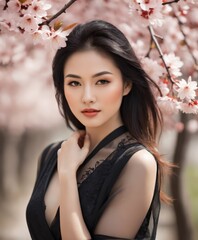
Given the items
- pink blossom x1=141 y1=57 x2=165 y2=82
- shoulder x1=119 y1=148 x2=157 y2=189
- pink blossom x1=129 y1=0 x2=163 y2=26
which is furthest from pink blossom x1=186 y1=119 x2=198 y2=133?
shoulder x1=119 y1=148 x2=157 y2=189

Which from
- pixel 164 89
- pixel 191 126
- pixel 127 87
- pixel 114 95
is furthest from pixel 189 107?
pixel 191 126

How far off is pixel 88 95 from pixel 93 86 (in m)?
0.06

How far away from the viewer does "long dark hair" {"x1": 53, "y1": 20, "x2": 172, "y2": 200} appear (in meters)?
2.99

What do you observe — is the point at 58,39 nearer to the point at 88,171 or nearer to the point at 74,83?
the point at 74,83

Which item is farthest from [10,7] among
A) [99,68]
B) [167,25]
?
[167,25]

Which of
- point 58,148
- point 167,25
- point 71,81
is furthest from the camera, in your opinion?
point 167,25

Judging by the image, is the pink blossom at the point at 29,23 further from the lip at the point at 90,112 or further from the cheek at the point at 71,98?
the lip at the point at 90,112

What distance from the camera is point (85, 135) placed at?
3.21 meters

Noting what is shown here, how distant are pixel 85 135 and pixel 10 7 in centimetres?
77

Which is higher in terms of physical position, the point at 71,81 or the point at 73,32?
the point at 73,32

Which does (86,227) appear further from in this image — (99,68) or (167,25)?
(167,25)

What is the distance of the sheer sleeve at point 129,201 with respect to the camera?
111 inches

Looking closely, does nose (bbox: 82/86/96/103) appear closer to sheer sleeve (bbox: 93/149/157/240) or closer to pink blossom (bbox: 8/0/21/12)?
sheer sleeve (bbox: 93/149/157/240)

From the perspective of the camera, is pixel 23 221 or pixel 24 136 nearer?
pixel 23 221
